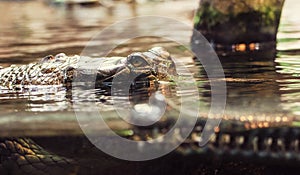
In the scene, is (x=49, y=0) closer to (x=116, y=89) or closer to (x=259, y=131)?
(x=116, y=89)

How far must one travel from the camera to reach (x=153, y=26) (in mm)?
6496

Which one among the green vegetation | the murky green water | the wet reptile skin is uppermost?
→ the green vegetation

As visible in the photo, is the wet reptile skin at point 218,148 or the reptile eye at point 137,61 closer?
the wet reptile skin at point 218,148

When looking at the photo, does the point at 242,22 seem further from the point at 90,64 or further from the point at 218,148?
the point at 218,148

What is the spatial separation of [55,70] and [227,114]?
1.36m

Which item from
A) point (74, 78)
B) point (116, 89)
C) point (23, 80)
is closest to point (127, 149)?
point (116, 89)

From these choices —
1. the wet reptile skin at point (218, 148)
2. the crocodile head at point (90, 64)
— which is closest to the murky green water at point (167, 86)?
the wet reptile skin at point (218, 148)

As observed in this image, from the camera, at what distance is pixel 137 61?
274 cm

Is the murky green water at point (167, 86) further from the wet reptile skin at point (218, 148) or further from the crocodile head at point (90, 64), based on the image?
the crocodile head at point (90, 64)

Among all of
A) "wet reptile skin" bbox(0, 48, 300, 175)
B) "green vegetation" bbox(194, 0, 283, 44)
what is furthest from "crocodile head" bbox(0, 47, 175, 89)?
"green vegetation" bbox(194, 0, 283, 44)

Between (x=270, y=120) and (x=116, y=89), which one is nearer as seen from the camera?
(x=270, y=120)

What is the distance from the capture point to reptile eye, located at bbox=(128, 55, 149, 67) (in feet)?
8.96

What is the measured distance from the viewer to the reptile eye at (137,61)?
8.96 feet

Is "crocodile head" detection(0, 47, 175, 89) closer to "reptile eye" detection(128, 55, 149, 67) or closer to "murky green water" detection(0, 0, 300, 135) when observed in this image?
"reptile eye" detection(128, 55, 149, 67)
